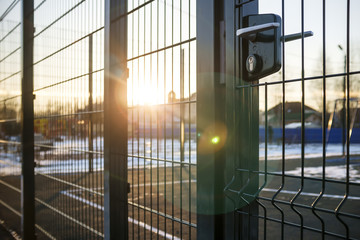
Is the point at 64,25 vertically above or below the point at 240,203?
above

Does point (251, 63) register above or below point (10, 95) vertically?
below

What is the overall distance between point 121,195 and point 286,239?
3187 millimetres

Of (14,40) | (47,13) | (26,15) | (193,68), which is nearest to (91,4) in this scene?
(47,13)

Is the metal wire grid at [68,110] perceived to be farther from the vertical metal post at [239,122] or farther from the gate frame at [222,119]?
the vertical metal post at [239,122]

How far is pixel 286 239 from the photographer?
15.6 ft

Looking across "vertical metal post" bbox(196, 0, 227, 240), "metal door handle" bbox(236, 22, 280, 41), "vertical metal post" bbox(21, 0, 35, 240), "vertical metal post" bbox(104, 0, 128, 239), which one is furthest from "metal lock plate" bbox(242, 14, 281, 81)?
"vertical metal post" bbox(21, 0, 35, 240)

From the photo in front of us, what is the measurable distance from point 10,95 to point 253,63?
5391mm

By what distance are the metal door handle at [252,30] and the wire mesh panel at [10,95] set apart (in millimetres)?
4447

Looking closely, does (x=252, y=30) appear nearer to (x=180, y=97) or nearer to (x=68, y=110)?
(x=180, y=97)

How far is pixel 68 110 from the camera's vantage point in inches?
142

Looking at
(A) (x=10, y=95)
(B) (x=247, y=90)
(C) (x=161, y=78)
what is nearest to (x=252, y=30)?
(B) (x=247, y=90)

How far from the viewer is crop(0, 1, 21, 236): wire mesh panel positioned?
203 inches

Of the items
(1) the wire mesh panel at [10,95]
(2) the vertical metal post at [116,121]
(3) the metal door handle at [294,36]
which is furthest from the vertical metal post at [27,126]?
(3) the metal door handle at [294,36]

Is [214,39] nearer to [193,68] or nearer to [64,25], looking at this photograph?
[193,68]
